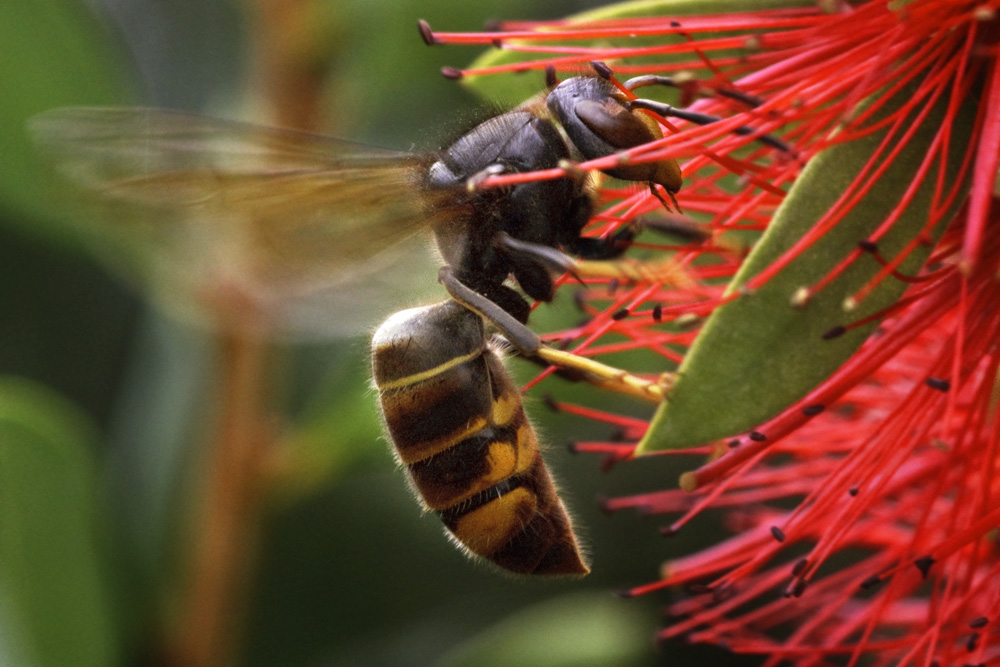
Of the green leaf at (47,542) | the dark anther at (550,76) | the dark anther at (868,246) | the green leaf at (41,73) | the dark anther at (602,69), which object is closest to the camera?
the dark anther at (868,246)

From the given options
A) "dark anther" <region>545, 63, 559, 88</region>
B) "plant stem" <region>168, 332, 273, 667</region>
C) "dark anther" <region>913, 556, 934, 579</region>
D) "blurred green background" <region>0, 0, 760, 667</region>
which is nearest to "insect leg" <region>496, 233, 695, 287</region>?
"dark anther" <region>545, 63, 559, 88</region>

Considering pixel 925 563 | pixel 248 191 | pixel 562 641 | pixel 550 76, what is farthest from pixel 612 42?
pixel 562 641

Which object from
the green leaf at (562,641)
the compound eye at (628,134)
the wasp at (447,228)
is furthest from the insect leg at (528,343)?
the green leaf at (562,641)

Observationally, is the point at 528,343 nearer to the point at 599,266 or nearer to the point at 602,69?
the point at 599,266

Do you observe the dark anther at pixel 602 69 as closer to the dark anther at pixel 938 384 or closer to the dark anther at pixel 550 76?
the dark anther at pixel 550 76

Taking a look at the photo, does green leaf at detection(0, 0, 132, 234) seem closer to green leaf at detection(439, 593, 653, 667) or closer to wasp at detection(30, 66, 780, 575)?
wasp at detection(30, 66, 780, 575)

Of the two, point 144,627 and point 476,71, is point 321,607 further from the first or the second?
point 476,71
